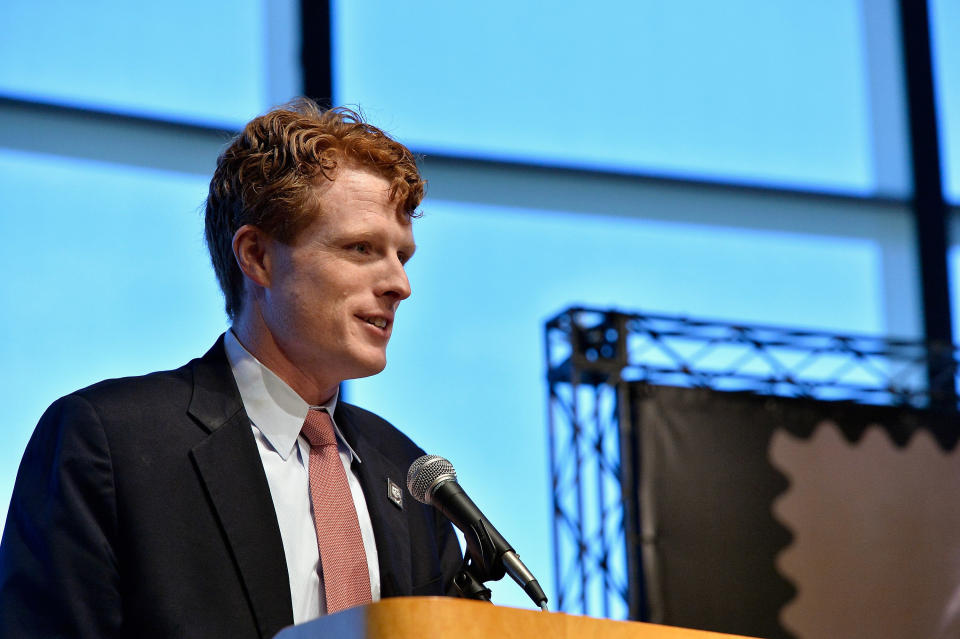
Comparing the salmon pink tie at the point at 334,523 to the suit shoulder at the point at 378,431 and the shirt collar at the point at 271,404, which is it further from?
the suit shoulder at the point at 378,431

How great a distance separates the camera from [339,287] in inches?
88.1

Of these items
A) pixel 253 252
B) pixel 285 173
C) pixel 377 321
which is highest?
pixel 285 173

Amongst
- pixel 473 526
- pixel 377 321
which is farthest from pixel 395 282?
pixel 473 526

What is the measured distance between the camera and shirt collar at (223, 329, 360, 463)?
2.23 m

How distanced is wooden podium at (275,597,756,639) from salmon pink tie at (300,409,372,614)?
52cm

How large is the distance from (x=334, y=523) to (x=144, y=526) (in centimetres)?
32

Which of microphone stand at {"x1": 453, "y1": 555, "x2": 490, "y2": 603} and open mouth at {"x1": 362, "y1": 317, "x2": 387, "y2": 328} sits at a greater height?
open mouth at {"x1": 362, "y1": 317, "x2": 387, "y2": 328}

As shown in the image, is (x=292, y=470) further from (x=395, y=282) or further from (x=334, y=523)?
(x=395, y=282)

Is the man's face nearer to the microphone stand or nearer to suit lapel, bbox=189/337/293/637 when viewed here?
suit lapel, bbox=189/337/293/637

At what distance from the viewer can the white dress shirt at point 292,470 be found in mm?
2094

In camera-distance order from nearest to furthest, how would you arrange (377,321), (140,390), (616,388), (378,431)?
(140,390) < (377,321) < (378,431) < (616,388)

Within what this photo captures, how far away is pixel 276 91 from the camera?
17.5 feet

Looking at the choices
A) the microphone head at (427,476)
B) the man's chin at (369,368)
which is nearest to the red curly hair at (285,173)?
the man's chin at (369,368)

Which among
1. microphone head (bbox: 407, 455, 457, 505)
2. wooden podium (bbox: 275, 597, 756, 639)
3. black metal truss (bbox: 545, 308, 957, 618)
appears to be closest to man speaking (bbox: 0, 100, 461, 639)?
microphone head (bbox: 407, 455, 457, 505)
